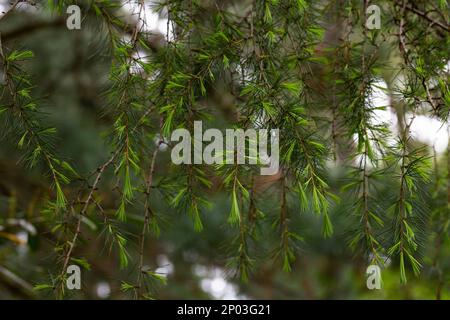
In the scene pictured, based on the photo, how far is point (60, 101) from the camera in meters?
3.01

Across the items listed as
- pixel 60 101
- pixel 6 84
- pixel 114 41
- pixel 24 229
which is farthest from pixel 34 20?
pixel 6 84

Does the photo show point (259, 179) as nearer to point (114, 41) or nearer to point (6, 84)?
point (114, 41)

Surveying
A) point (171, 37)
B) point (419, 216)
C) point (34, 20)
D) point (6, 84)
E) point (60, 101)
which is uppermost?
point (34, 20)

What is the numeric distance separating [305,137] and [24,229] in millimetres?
1341

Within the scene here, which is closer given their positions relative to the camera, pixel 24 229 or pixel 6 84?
pixel 6 84

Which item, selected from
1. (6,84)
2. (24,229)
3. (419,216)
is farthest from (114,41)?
(24,229)

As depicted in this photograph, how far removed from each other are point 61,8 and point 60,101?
1895 mm

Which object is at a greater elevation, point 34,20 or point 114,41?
point 34,20

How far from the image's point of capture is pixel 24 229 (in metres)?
2.03
